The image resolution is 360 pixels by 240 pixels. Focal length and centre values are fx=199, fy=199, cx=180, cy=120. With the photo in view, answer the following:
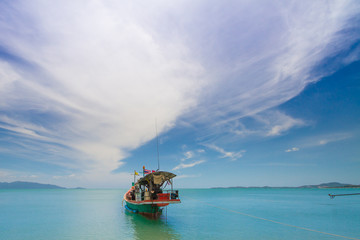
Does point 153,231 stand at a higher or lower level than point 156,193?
lower

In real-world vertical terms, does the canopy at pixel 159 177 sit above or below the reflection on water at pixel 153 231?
above

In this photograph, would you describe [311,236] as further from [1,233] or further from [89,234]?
[1,233]

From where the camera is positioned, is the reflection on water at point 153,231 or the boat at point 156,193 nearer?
the reflection on water at point 153,231

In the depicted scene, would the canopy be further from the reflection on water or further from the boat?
the reflection on water

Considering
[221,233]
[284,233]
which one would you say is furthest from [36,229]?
[284,233]

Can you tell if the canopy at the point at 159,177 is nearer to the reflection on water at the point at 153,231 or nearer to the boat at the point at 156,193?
the boat at the point at 156,193

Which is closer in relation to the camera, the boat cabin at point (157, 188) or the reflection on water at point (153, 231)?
the reflection on water at point (153, 231)

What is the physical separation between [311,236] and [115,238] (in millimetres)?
16419

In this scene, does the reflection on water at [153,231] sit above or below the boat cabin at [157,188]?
below

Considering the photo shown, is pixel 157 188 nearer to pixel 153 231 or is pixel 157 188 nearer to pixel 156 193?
pixel 156 193

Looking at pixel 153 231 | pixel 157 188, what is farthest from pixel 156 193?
pixel 153 231

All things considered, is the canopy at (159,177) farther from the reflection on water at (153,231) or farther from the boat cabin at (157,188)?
the reflection on water at (153,231)

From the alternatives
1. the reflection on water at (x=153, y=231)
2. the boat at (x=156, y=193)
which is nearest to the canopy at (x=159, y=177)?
the boat at (x=156, y=193)

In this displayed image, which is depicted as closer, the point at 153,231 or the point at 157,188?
the point at 153,231
